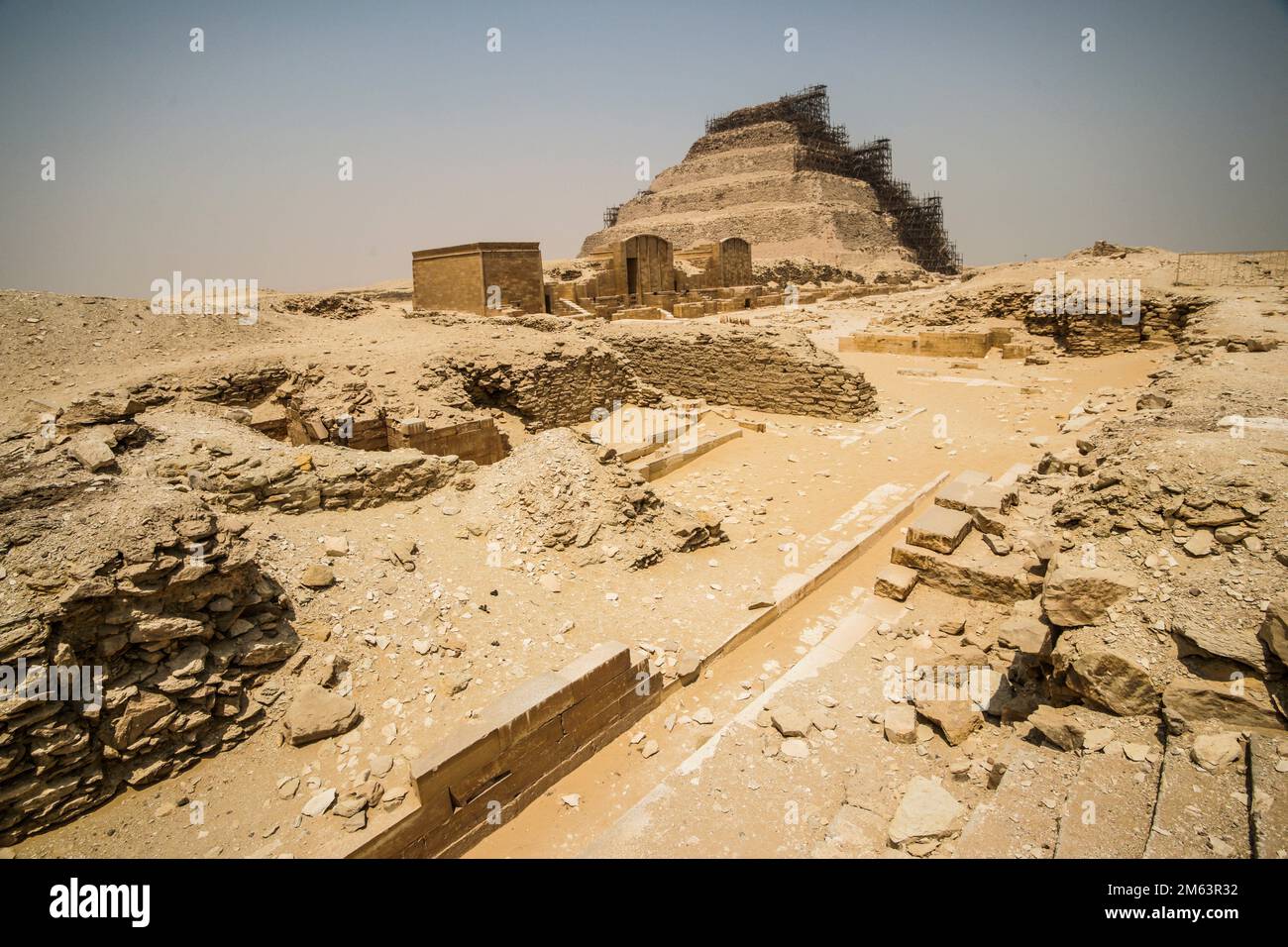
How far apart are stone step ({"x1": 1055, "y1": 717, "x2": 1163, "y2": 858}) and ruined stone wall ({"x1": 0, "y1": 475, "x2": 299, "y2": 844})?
15.8 feet

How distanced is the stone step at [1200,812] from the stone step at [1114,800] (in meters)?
0.09

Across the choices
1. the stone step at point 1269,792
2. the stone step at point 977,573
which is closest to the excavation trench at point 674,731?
the stone step at point 977,573

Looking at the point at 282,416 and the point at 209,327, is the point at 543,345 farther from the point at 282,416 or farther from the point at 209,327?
the point at 209,327

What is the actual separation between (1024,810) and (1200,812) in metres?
0.65

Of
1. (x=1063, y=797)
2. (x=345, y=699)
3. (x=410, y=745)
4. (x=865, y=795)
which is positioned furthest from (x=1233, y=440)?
(x=345, y=699)

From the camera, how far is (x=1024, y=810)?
278cm

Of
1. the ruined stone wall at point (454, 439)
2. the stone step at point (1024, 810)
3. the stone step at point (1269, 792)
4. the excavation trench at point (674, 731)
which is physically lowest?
the excavation trench at point (674, 731)

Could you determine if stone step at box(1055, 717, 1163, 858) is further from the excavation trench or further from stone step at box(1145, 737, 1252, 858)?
the excavation trench

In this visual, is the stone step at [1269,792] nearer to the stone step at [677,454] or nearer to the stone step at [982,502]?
the stone step at [982,502]

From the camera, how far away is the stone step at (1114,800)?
2398mm

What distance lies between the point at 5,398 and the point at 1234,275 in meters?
31.1

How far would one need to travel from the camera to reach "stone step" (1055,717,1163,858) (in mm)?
2398

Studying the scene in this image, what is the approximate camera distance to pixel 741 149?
66.2m

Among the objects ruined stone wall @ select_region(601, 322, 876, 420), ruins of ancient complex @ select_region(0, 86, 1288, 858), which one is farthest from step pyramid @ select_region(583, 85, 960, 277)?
ruins of ancient complex @ select_region(0, 86, 1288, 858)
